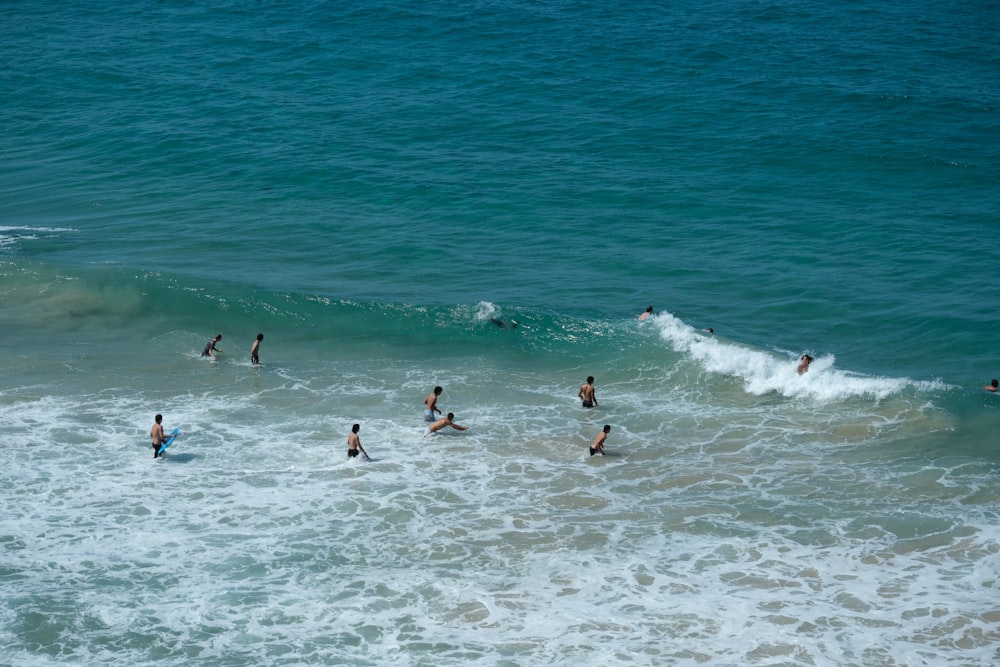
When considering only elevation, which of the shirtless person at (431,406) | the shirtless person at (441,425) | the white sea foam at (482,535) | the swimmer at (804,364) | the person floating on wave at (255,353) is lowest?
the white sea foam at (482,535)

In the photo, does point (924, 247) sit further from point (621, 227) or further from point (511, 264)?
point (511, 264)

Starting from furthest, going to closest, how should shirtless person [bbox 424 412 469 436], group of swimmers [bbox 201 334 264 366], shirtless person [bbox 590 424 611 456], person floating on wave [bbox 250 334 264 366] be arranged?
group of swimmers [bbox 201 334 264 366]
person floating on wave [bbox 250 334 264 366]
shirtless person [bbox 424 412 469 436]
shirtless person [bbox 590 424 611 456]

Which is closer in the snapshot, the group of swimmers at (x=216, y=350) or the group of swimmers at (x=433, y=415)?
the group of swimmers at (x=433, y=415)

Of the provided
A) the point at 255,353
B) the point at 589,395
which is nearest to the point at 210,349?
the point at 255,353

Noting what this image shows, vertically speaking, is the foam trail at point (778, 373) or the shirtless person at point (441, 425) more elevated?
the foam trail at point (778, 373)

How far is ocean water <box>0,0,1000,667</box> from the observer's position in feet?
62.5

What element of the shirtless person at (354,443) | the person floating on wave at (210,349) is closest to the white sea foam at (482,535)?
the shirtless person at (354,443)

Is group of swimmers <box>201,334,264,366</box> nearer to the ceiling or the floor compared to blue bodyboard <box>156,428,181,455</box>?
nearer to the ceiling

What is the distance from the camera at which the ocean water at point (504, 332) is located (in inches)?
750

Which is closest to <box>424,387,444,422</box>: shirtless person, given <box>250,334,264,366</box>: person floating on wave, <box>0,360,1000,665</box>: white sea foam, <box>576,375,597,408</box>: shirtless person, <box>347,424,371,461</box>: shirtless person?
<box>0,360,1000,665</box>: white sea foam

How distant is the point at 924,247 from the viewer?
34.8 meters

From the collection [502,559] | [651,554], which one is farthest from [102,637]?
[651,554]

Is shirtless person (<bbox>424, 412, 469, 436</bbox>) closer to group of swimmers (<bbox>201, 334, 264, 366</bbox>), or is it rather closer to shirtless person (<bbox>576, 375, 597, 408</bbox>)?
shirtless person (<bbox>576, 375, 597, 408</bbox>)

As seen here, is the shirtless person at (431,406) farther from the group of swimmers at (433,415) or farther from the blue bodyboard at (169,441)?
the blue bodyboard at (169,441)
